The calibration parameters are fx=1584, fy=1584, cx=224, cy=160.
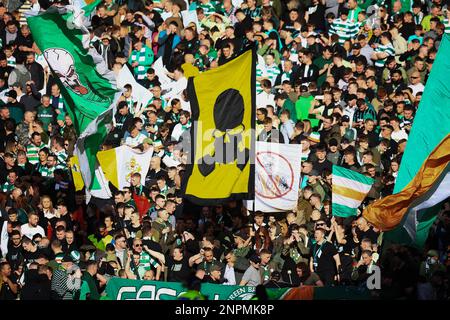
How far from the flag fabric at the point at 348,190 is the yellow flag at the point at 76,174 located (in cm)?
363

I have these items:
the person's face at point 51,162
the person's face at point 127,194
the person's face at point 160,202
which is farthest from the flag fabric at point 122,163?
the person's face at point 51,162

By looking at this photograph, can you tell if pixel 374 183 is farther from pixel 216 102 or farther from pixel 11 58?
pixel 11 58

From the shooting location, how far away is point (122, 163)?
22.8 m

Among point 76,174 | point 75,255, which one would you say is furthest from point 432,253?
point 76,174

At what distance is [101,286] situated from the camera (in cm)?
2048

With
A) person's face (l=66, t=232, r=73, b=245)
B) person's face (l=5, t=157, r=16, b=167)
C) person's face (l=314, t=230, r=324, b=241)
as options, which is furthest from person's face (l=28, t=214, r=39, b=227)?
person's face (l=314, t=230, r=324, b=241)

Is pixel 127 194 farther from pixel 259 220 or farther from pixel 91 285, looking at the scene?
pixel 91 285

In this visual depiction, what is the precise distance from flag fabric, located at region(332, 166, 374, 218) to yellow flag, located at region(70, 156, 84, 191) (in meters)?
3.63

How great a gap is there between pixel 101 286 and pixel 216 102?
282cm

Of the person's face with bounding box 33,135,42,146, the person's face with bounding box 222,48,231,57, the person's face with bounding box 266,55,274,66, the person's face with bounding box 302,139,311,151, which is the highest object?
the person's face with bounding box 222,48,231,57

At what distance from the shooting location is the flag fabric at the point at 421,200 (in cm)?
1933

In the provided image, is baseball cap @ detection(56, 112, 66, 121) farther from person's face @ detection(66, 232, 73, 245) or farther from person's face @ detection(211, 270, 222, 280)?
person's face @ detection(211, 270, 222, 280)

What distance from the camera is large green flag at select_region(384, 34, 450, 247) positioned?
19656mm

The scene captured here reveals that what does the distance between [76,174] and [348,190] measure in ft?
12.8
